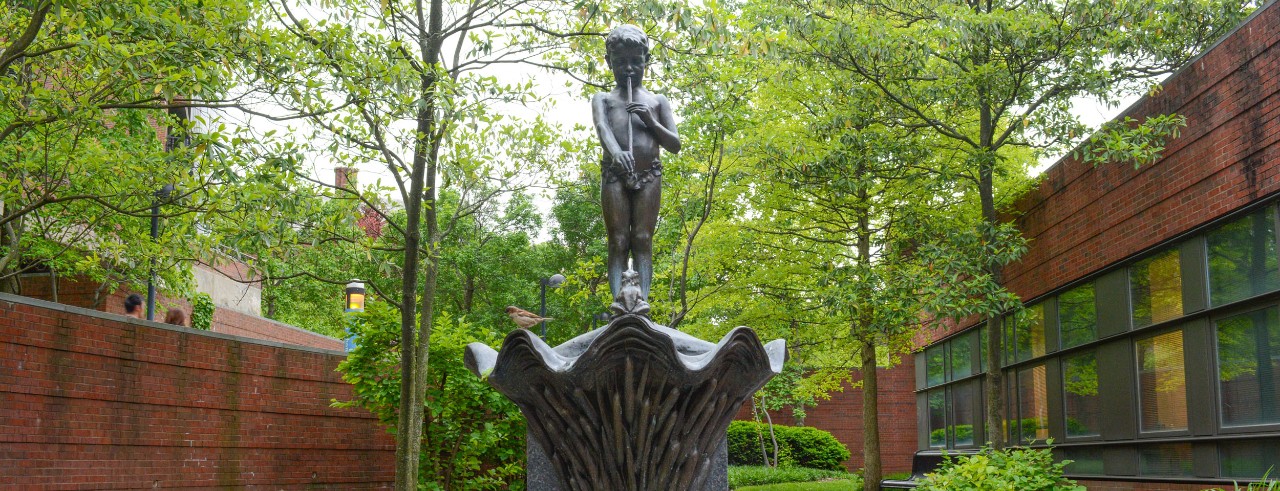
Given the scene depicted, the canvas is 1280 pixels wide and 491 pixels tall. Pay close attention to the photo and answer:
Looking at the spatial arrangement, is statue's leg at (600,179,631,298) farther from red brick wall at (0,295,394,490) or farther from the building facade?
red brick wall at (0,295,394,490)

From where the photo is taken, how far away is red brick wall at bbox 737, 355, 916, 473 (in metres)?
34.0

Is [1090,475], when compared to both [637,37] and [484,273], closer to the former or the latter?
[637,37]

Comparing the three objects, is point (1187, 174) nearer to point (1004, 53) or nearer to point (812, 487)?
point (1004, 53)

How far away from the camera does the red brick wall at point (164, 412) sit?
11234 millimetres

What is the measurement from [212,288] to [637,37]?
19.8 m

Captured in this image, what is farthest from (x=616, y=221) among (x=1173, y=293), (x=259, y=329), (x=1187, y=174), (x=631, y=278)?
(x=259, y=329)

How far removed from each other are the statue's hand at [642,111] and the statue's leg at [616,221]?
0.45m

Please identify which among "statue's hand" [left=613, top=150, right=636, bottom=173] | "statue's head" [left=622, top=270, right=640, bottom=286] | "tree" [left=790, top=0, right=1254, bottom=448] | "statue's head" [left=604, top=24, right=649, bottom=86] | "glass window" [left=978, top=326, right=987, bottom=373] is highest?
"tree" [left=790, top=0, right=1254, bottom=448]

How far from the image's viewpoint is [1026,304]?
691 inches

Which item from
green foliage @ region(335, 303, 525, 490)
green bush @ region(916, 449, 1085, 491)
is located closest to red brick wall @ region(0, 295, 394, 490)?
green foliage @ region(335, 303, 525, 490)

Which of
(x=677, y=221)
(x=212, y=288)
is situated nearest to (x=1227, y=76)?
(x=677, y=221)

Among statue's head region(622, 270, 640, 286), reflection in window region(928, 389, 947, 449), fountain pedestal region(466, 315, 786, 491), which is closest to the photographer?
fountain pedestal region(466, 315, 786, 491)

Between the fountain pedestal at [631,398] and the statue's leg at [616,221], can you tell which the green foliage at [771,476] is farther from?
the fountain pedestal at [631,398]

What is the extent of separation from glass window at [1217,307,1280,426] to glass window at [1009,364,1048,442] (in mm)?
5082
